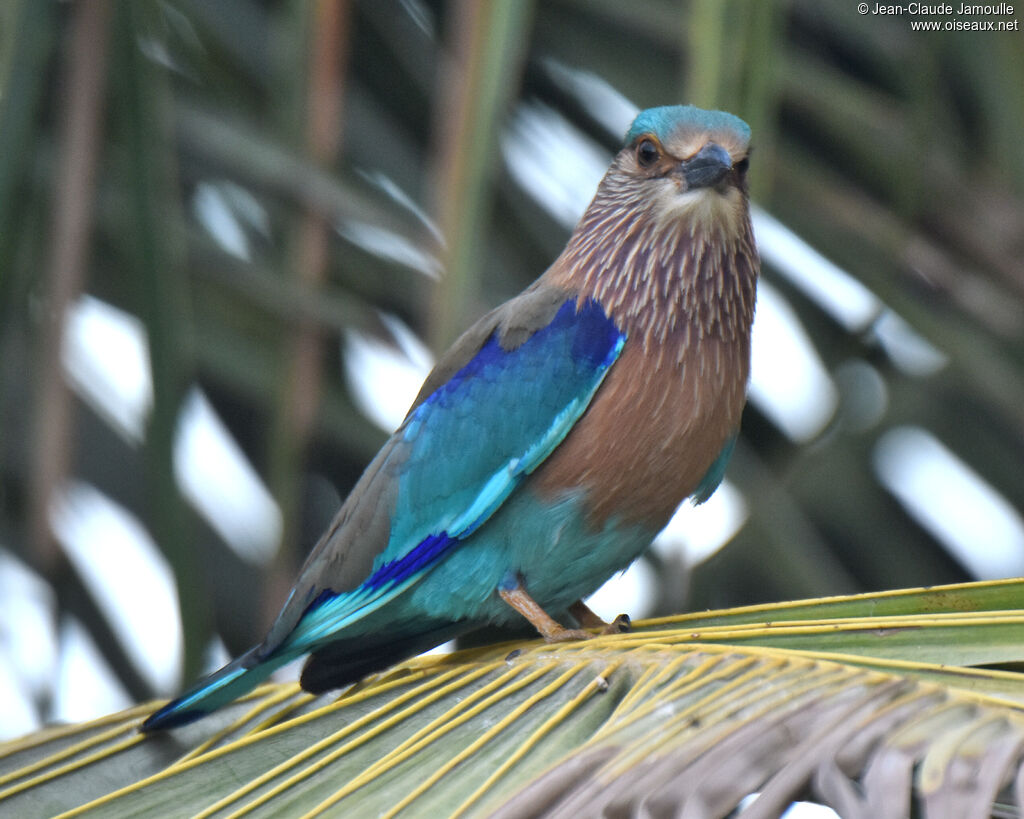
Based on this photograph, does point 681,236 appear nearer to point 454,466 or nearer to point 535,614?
point 454,466

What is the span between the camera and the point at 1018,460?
13.8ft

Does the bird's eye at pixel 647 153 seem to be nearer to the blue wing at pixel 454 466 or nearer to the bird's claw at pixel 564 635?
the blue wing at pixel 454 466

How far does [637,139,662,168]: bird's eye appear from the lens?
3.24 m

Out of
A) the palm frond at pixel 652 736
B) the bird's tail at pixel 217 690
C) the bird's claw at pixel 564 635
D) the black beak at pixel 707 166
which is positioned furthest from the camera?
the black beak at pixel 707 166

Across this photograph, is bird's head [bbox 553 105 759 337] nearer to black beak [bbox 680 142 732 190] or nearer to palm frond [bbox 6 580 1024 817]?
black beak [bbox 680 142 732 190]

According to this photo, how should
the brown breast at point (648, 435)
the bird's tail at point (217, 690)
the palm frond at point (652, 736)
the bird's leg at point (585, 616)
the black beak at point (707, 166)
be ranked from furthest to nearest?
the bird's leg at point (585, 616) < the black beak at point (707, 166) < the brown breast at point (648, 435) < the bird's tail at point (217, 690) < the palm frond at point (652, 736)

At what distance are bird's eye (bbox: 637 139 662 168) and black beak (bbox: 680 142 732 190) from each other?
122 millimetres

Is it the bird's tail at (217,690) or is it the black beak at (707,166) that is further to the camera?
the black beak at (707,166)

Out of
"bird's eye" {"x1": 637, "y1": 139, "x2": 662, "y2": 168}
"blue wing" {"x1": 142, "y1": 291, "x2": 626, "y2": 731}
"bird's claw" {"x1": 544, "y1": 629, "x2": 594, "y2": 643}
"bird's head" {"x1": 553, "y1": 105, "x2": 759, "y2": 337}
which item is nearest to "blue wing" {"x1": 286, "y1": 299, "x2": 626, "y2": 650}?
"blue wing" {"x1": 142, "y1": 291, "x2": 626, "y2": 731}

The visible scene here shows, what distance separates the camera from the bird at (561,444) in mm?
2840

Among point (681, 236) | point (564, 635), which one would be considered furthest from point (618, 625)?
point (681, 236)

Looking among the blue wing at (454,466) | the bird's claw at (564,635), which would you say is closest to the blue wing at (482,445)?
the blue wing at (454,466)

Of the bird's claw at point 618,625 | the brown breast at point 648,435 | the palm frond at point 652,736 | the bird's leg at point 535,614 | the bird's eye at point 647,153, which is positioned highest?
the bird's eye at point 647,153

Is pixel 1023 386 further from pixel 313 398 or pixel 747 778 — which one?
pixel 747 778
